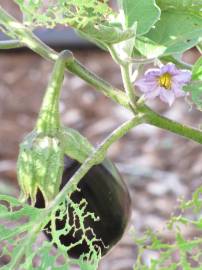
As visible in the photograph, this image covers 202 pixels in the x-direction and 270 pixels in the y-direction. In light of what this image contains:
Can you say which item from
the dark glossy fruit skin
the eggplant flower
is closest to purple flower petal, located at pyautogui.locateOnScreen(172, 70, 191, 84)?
the eggplant flower

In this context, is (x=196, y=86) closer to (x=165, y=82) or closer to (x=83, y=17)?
(x=165, y=82)

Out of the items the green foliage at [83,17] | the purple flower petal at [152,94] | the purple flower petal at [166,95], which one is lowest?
the purple flower petal at [166,95]

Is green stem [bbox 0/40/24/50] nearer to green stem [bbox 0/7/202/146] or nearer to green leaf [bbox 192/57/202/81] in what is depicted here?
green stem [bbox 0/7/202/146]

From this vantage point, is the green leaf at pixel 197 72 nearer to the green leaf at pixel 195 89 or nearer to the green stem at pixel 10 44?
the green leaf at pixel 195 89

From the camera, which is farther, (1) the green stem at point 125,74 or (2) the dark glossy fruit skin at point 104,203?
(2) the dark glossy fruit skin at point 104,203

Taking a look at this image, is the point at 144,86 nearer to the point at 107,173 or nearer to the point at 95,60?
the point at 107,173

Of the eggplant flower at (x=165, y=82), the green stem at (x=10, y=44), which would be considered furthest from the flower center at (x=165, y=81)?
the green stem at (x=10, y=44)

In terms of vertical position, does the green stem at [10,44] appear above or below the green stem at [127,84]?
above

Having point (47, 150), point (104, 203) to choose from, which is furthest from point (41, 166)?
point (104, 203)
